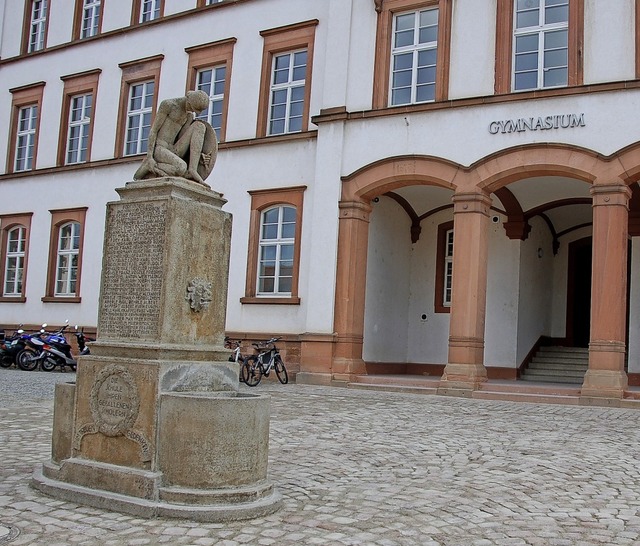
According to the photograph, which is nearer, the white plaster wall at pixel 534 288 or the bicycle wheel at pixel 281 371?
the bicycle wheel at pixel 281 371

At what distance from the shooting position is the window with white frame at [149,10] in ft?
69.9

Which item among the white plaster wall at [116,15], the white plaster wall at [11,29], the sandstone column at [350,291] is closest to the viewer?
the sandstone column at [350,291]

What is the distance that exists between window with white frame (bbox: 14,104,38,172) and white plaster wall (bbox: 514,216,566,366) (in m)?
14.1

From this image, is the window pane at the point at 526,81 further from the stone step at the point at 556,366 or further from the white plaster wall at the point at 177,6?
the white plaster wall at the point at 177,6

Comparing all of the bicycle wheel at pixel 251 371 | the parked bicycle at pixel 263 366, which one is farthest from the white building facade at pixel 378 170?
the bicycle wheel at pixel 251 371

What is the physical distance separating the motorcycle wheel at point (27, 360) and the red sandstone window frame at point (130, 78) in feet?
18.1

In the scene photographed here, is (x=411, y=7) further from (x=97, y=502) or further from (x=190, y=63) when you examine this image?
(x=97, y=502)

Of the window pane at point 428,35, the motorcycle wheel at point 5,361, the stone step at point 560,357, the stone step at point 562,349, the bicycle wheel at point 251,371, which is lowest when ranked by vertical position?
the motorcycle wheel at point 5,361

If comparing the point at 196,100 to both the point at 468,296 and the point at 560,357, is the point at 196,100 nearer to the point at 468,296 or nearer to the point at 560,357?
the point at 468,296

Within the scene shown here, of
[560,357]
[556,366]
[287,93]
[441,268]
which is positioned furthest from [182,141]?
[560,357]

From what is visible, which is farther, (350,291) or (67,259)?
(67,259)

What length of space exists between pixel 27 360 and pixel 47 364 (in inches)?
18.0

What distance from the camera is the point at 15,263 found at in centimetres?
2292

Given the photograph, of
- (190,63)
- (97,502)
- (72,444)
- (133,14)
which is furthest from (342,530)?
(133,14)
